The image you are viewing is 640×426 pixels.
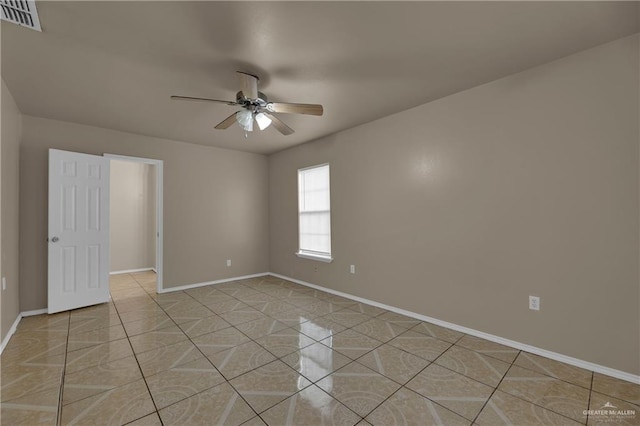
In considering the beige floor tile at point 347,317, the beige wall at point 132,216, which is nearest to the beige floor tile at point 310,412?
the beige floor tile at point 347,317

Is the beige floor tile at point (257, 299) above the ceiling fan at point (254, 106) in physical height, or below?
below

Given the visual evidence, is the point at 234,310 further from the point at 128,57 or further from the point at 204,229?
the point at 128,57

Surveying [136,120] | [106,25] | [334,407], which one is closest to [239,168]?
[136,120]

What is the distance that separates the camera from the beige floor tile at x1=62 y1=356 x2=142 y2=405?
197cm

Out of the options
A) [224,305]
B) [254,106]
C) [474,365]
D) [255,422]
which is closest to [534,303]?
[474,365]

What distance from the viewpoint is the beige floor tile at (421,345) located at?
8.23 ft

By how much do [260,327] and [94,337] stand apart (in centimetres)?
167

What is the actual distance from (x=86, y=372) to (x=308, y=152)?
3.90 meters

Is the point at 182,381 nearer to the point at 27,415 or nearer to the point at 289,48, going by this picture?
the point at 27,415

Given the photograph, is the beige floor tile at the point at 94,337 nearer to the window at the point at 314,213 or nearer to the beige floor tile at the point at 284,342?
the beige floor tile at the point at 284,342

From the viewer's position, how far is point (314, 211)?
4.85 metres

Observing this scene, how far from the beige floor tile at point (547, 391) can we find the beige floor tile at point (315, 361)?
47.8 inches

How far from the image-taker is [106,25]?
1.92 meters

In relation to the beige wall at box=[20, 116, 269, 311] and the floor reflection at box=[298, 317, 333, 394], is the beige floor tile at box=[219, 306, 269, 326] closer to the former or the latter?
the floor reflection at box=[298, 317, 333, 394]
